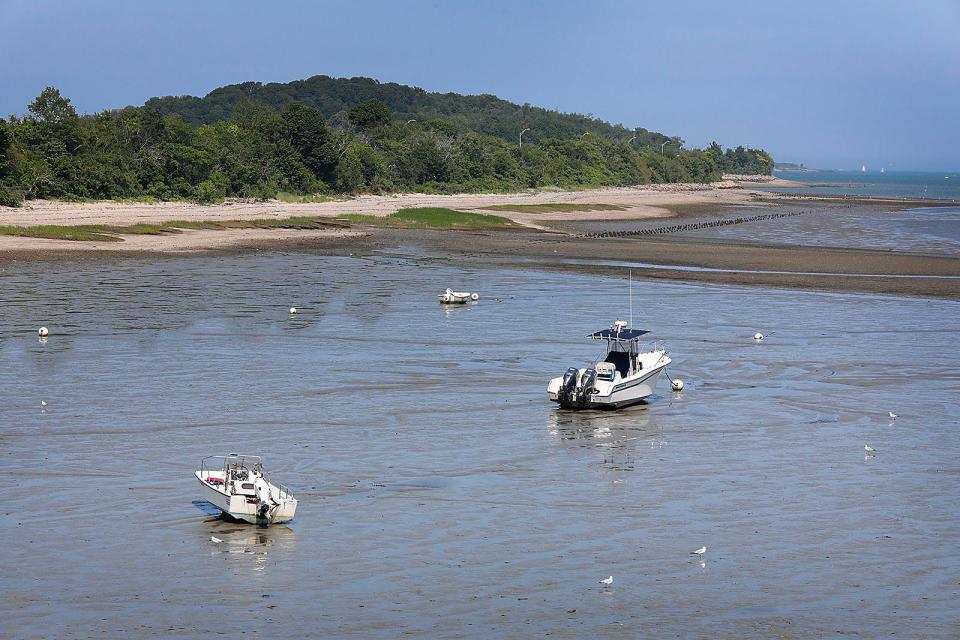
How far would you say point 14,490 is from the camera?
25344 mm

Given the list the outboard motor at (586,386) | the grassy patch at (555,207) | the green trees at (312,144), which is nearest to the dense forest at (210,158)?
the green trees at (312,144)

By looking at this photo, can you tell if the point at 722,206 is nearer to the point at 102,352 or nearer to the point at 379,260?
the point at 379,260

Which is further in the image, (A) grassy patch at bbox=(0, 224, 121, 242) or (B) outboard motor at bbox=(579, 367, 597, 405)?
(A) grassy patch at bbox=(0, 224, 121, 242)

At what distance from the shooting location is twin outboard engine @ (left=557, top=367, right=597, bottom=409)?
3466 centimetres

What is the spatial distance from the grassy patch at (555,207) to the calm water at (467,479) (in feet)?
262

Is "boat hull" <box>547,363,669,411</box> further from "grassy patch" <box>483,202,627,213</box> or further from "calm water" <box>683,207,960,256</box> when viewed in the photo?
"grassy patch" <box>483,202,627,213</box>

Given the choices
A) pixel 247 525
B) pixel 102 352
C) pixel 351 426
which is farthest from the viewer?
pixel 102 352

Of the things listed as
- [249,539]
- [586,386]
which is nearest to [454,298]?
[586,386]

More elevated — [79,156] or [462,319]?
[79,156]

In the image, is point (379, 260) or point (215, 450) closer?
point (215, 450)

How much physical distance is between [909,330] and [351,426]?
1103 inches

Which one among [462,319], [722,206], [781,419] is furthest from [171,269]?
[722,206]

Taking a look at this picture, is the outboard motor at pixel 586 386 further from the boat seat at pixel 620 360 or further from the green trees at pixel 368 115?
the green trees at pixel 368 115

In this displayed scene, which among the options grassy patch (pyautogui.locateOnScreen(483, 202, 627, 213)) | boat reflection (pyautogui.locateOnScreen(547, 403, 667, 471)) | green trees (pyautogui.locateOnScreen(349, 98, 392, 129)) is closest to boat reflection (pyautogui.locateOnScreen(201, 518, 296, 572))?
boat reflection (pyautogui.locateOnScreen(547, 403, 667, 471))
